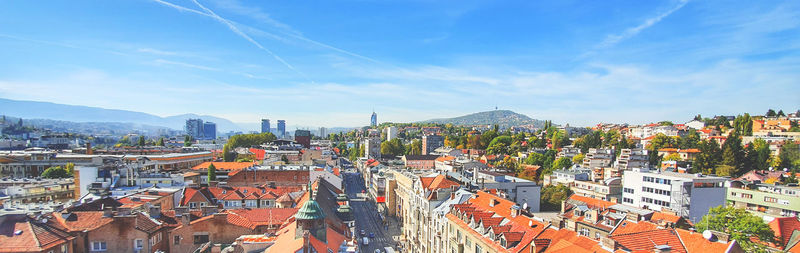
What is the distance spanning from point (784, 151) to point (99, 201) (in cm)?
12036

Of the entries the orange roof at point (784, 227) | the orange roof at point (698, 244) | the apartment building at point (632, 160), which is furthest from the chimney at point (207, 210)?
the apartment building at point (632, 160)

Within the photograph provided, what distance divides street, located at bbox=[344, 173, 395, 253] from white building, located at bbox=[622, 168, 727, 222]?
38779 mm

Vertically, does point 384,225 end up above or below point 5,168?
below

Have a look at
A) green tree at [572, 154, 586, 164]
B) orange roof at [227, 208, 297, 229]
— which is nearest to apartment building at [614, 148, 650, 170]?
green tree at [572, 154, 586, 164]

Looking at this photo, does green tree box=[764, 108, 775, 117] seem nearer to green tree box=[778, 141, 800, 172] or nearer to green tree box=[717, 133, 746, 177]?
green tree box=[778, 141, 800, 172]

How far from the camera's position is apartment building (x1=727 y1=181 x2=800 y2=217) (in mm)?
54000

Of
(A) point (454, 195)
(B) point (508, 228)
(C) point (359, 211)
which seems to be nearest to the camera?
(B) point (508, 228)

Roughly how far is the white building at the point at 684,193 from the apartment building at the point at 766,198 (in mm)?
4231

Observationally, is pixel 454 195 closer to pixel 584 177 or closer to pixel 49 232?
pixel 49 232

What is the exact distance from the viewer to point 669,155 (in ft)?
324

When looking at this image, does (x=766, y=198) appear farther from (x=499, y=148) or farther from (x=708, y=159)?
(x=499, y=148)

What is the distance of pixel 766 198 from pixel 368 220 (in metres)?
58.9

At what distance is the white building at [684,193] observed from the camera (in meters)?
53.7

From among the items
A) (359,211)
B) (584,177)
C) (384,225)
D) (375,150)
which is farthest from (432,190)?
(375,150)
